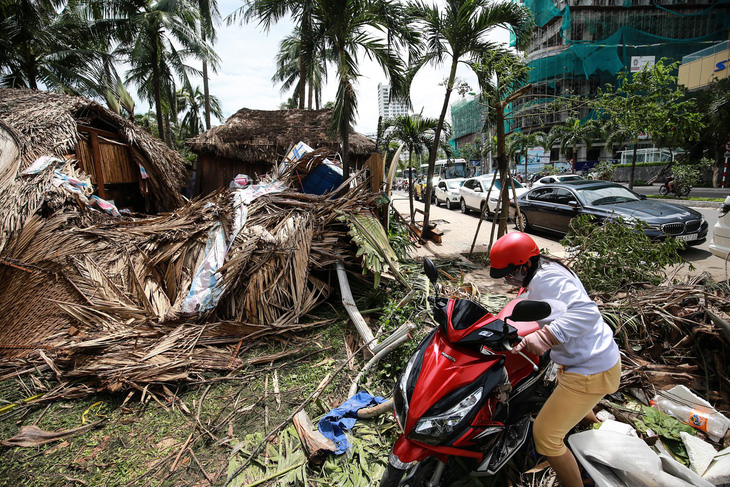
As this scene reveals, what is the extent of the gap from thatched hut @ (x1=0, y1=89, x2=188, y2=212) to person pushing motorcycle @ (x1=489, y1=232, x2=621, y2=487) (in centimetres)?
655

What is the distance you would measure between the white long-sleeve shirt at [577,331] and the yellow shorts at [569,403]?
2.2 inches

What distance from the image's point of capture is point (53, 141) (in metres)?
6.30

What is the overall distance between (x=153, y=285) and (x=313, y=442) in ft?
10.4

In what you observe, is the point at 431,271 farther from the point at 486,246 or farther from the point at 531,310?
the point at 486,246

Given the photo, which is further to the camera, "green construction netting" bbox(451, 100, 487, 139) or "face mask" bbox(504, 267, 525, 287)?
"green construction netting" bbox(451, 100, 487, 139)

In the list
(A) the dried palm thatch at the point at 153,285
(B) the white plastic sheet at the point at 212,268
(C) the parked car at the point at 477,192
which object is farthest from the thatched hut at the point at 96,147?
(C) the parked car at the point at 477,192

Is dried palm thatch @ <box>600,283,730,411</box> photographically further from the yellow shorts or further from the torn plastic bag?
the yellow shorts

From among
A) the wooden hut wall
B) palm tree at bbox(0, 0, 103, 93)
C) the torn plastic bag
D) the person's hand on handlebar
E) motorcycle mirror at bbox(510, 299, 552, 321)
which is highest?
palm tree at bbox(0, 0, 103, 93)

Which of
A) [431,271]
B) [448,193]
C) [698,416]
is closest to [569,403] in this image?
[431,271]

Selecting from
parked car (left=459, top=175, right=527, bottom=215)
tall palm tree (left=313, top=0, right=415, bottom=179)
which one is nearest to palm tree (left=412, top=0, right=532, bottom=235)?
tall palm tree (left=313, top=0, right=415, bottom=179)

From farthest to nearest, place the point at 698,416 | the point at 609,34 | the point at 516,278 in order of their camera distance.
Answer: the point at 609,34 → the point at 698,416 → the point at 516,278

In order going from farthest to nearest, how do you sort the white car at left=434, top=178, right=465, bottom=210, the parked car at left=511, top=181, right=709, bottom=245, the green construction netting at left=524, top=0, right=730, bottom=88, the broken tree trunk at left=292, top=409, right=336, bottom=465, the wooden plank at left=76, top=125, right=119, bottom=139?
the green construction netting at left=524, top=0, right=730, bottom=88
the white car at left=434, top=178, right=465, bottom=210
the wooden plank at left=76, top=125, right=119, bottom=139
the parked car at left=511, top=181, right=709, bottom=245
the broken tree trunk at left=292, top=409, right=336, bottom=465

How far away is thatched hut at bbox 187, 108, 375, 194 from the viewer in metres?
12.2

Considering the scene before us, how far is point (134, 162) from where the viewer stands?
888 centimetres
